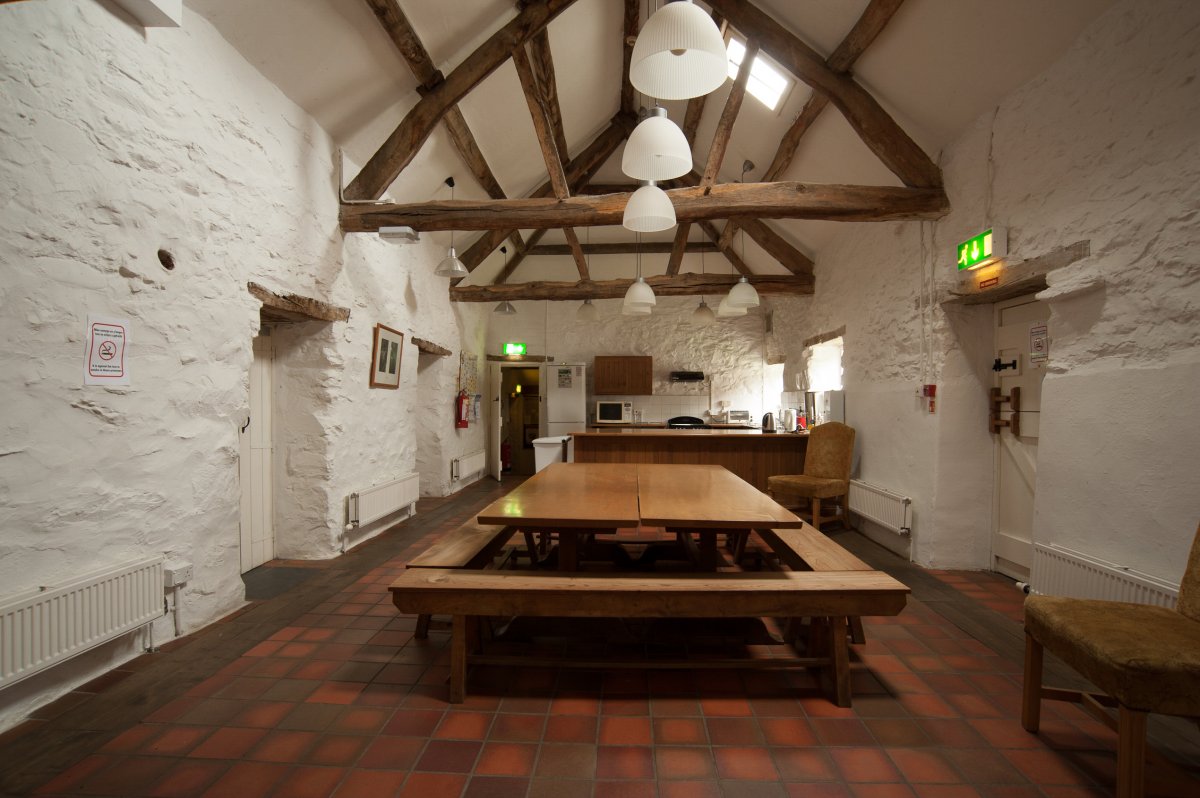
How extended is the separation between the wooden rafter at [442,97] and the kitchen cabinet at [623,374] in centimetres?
535

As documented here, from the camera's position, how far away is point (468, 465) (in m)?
7.68

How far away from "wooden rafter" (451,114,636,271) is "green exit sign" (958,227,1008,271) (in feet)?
15.2

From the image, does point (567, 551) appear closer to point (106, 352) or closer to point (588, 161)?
point (106, 352)

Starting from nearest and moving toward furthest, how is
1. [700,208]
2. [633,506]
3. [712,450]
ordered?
[633,506] → [700,208] → [712,450]

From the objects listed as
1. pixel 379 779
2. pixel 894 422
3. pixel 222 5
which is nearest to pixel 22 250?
pixel 222 5

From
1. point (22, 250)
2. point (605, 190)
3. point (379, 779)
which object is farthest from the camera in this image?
point (605, 190)

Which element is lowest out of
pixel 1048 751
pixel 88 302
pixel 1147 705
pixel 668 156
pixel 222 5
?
pixel 1048 751

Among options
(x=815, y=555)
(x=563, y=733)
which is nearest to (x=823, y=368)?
(x=815, y=555)

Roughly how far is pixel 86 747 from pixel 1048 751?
3622mm

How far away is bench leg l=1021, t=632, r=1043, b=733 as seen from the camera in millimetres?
1972

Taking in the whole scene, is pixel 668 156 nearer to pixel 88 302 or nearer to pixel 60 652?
pixel 88 302

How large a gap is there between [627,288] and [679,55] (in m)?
5.62

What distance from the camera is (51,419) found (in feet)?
7.03

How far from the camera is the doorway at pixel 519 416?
962 centimetres
